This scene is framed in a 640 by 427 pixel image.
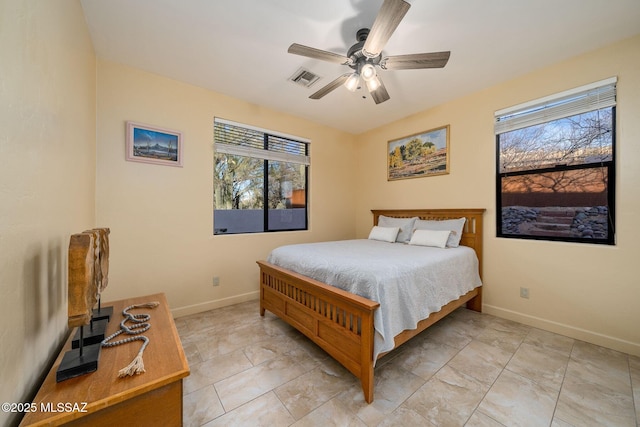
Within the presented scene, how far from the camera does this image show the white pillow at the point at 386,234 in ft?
11.1

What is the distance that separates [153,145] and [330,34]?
7.09 ft

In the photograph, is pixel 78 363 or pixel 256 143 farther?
pixel 256 143

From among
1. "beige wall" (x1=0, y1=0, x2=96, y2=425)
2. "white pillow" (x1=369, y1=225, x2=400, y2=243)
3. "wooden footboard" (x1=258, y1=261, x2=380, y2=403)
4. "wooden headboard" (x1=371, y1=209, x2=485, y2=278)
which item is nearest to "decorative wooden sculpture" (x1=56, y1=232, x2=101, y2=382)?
"beige wall" (x1=0, y1=0, x2=96, y2=425)

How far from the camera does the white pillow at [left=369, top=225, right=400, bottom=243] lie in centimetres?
340

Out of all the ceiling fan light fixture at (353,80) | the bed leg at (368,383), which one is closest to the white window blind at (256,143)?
the ceiling fan light fixture at (353,80)

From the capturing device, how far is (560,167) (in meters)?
2.50

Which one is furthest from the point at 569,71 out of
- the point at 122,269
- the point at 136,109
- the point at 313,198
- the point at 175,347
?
the point at 122,269

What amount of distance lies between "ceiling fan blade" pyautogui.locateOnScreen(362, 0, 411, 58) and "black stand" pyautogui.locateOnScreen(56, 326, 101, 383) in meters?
2.15

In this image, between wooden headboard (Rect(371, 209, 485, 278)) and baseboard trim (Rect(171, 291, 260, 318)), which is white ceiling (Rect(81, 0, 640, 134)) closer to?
wooden headboard (Rect(371, 209, 485, 278))

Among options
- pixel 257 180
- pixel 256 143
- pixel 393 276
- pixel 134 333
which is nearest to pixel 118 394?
pixel 134 333

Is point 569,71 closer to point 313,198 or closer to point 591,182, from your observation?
point 591,182

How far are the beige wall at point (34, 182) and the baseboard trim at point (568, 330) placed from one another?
3.78 metres

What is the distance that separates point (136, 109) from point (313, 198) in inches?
99.2

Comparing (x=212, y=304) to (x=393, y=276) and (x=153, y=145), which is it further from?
(x=393, y=276)
